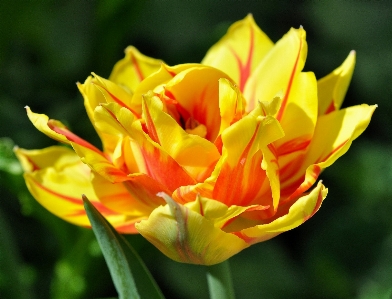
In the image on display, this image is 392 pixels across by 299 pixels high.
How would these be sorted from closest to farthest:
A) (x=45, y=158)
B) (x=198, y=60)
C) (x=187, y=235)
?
(x=187, y=235), (x=45, y=158), (x=198, y=60)

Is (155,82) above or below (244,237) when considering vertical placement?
above

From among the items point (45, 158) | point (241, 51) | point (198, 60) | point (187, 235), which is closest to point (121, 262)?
point (187, 235)

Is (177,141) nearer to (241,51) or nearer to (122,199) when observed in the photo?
(122,199)

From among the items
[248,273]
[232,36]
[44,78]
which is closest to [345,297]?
[248,273]

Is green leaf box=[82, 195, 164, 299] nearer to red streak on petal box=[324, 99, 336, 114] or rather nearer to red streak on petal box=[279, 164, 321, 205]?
red streak on petal box=[279, 164, 321, 205]

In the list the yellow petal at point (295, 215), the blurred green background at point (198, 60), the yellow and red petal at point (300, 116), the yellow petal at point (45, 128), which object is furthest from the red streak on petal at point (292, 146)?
the blurred green background at point (198, 60)

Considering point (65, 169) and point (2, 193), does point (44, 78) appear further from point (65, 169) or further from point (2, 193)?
point (65, 169)
